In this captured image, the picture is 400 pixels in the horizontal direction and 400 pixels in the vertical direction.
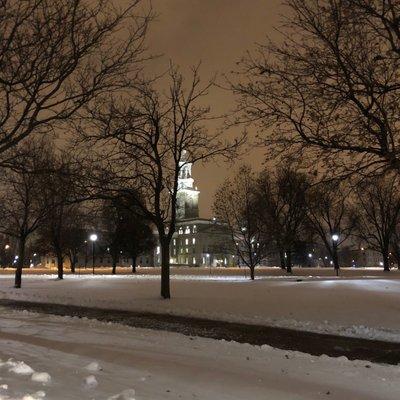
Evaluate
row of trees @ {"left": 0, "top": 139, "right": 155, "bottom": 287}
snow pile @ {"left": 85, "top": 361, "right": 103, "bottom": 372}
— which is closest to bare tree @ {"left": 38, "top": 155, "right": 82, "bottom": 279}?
row of trees @ {"left": 0, "top": 139, "right": 155, "bottom": 287}

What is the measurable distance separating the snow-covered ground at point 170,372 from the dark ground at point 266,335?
2037 millimetres

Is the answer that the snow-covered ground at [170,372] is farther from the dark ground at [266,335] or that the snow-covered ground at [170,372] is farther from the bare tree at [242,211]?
the bare tree at [242,211]

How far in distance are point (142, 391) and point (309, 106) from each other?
9.57 metres

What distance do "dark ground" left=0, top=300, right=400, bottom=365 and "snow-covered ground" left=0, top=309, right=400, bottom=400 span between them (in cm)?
204

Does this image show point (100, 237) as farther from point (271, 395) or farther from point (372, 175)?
point (271, 395)

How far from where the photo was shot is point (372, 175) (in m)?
13.9

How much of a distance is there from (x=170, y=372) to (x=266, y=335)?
6716 mm

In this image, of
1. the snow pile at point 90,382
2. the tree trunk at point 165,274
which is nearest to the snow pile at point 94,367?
the snow pile at point 90,382

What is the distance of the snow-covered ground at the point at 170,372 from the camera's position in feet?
20.2

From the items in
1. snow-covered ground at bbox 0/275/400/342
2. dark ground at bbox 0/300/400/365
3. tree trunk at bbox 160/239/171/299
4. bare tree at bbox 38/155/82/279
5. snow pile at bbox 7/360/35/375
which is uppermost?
bare tree at bbox 38/155/82/279

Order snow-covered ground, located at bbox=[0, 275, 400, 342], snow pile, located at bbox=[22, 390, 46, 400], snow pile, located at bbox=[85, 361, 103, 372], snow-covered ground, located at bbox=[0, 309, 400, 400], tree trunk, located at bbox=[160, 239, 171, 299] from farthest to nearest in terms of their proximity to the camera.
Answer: tree trunk, located at bbox=[160, 239, 171, 299] < snow-covered ground, located at bbox=[0, 275, 400, 342] < snow pile, located at bbox=[85, 361, 103, 372] < snow-covered ground, located at bbox=[0, 309, 400, 400] < snow pile, located at bbox=[22, 390, 46, 400]

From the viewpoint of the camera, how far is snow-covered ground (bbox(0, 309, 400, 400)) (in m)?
6.14

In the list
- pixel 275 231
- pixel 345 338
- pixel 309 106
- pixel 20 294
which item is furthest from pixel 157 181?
pixel 275 231

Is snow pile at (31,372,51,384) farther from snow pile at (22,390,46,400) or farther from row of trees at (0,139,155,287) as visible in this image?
row of trees at (0,139,155,287)
